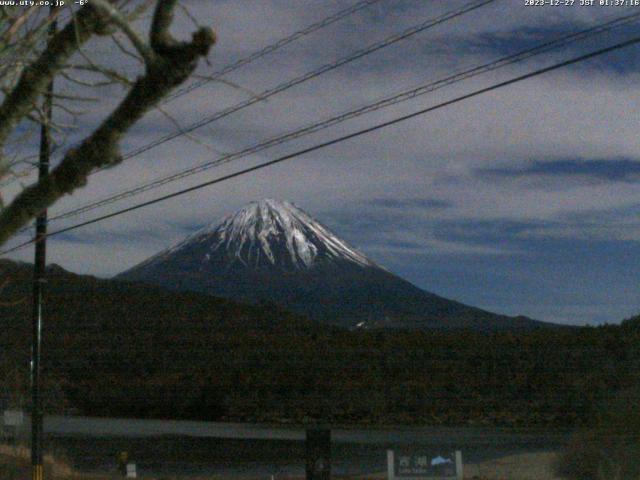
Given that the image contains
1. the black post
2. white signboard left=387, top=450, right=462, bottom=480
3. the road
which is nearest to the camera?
white signboard left=387, top=450, right=462, bottom=480

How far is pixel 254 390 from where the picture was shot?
150 feet

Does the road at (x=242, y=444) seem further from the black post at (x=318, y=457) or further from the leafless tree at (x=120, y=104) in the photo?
the leafless tree at (x=120, y=104)

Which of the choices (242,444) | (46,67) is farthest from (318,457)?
(242,444)

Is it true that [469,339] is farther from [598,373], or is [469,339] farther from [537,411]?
[598,373]

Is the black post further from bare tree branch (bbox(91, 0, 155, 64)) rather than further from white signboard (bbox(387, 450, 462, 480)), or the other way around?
bare tree branch (bbox(91, 0, 155, 64))

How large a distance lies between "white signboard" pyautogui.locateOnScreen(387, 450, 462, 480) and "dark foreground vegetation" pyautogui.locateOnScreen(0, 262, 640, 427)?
22.8 m

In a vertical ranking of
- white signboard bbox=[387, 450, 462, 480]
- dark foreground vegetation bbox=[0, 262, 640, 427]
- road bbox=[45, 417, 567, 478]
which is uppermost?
dark foreground vegetation bbox=[0, 262, 640, 427]

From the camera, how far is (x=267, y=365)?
46.0 meters

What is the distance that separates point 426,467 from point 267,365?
30.2 m

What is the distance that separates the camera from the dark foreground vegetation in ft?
135

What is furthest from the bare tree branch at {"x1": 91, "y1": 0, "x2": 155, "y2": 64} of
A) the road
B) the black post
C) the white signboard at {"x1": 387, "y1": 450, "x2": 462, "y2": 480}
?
the road

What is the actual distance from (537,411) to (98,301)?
21.0 metres

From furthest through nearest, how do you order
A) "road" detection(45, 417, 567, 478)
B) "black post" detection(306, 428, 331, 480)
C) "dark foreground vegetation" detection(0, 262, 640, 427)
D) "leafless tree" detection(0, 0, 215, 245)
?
"dark foreground vegetation" detection(0, 262, 640, 427), "road" detection(45, 417, 567, 478), "black post" detection(306, 428, 331, 480), "leafless tree" detection(0, 0, 215, 245)

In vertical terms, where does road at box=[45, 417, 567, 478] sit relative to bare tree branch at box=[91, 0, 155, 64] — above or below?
below
